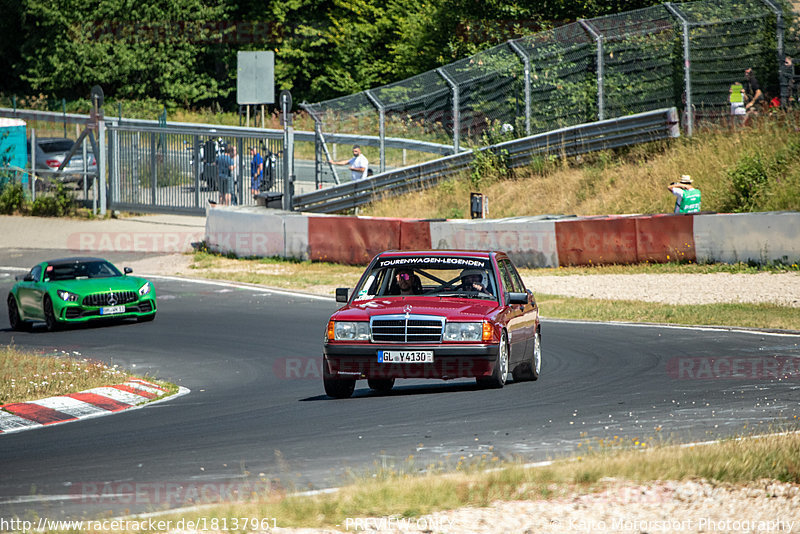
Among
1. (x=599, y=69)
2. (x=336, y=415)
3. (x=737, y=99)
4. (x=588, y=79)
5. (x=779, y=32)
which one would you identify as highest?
(x=779, y=32)

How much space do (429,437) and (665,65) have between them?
20.4 metres

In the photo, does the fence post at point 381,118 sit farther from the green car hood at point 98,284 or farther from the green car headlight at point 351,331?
the green car headlight at point 351,331

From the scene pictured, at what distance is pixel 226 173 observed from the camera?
31438 mm

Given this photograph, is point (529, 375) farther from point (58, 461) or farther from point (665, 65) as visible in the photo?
point (665, 65)

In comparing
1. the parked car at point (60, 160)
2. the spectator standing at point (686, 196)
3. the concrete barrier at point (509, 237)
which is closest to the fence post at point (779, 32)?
the spectator standing at point (686, 196)

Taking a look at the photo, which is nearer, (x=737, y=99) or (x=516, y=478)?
(x=516, y=478)

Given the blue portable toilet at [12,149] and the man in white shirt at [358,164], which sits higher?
the blue portable toilet at [12,149]

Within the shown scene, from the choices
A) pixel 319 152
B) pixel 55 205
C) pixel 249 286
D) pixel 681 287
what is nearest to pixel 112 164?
pixel 55 205

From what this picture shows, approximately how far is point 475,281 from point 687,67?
1674 centimetres

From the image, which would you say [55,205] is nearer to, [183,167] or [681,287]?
[183,167]

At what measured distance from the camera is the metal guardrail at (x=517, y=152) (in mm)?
27906

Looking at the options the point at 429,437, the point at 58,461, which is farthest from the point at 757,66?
the point at 58,461

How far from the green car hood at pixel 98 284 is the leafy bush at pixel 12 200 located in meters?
18.1

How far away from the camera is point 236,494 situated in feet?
23.3
